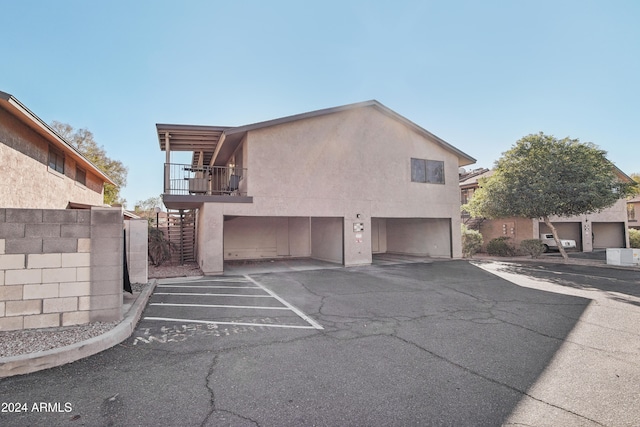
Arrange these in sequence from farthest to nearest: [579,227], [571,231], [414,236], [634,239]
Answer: [571,231] → [579,227] → [634,239] → [414,236]

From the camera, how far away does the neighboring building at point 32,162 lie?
903 centimetres

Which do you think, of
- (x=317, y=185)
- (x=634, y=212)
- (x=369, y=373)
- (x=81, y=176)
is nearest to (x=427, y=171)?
(x=317, y=185)

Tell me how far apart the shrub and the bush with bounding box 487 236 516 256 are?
18610mm

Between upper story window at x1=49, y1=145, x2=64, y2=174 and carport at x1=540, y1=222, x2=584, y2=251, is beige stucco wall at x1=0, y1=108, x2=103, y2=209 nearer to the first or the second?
upper story window at x1=49, y1=145, x2=64, y2=174

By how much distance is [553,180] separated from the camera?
14695 millimetres

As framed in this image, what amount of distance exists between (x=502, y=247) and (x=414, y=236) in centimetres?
548

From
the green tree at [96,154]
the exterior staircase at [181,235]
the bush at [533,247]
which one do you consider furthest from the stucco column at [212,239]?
the green tree at [96,154]

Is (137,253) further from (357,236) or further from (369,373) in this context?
(357,236)

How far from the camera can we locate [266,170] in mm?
12602

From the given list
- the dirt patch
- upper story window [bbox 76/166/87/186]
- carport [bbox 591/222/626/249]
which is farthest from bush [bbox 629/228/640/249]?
upper story window [bbox 76/166/87/186]

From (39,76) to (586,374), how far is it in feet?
67.7

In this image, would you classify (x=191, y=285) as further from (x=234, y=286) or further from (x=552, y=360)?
(x=552, y=360)

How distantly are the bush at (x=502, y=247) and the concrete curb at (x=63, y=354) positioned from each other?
19.9 meters

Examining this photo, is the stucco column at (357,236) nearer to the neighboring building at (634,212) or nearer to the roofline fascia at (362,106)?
the roofline fascia at (362,106)
